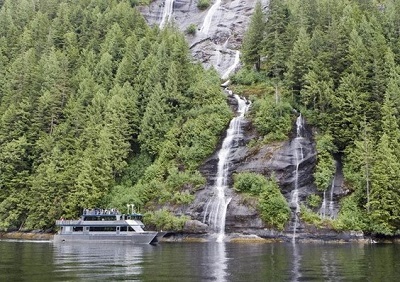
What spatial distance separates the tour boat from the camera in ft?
190

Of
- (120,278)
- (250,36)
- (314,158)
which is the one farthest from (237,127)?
(120,278)

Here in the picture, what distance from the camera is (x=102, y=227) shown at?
197 ft

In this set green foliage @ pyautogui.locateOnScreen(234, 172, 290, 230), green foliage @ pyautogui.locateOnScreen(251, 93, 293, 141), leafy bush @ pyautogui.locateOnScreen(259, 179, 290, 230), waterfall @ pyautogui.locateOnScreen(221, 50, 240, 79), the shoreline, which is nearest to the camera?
the shoreline

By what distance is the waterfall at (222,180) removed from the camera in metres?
57.5

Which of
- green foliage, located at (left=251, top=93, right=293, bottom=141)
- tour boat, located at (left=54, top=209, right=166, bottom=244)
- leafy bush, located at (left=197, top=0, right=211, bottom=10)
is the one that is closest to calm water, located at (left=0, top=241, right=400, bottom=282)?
tour boat, located at (left=54, top=209, right=166, bottom=244)

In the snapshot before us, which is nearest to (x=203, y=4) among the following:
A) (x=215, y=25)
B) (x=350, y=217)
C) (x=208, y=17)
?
(x=208, y=17)

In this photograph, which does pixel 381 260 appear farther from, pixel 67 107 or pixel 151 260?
pixel 67 107

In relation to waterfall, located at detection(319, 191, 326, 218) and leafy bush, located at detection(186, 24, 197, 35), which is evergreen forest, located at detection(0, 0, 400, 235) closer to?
waterfall, located at detection(319, 191, 326, 218)

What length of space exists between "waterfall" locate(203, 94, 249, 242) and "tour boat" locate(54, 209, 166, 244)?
6.56 m

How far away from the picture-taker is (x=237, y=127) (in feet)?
228

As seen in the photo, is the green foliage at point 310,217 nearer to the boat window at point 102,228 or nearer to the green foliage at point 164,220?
the green foliage at point 164,220

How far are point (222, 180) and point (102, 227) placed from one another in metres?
16.6

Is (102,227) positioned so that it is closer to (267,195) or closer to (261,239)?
(261,239)

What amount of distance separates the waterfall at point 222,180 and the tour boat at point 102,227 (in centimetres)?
656
